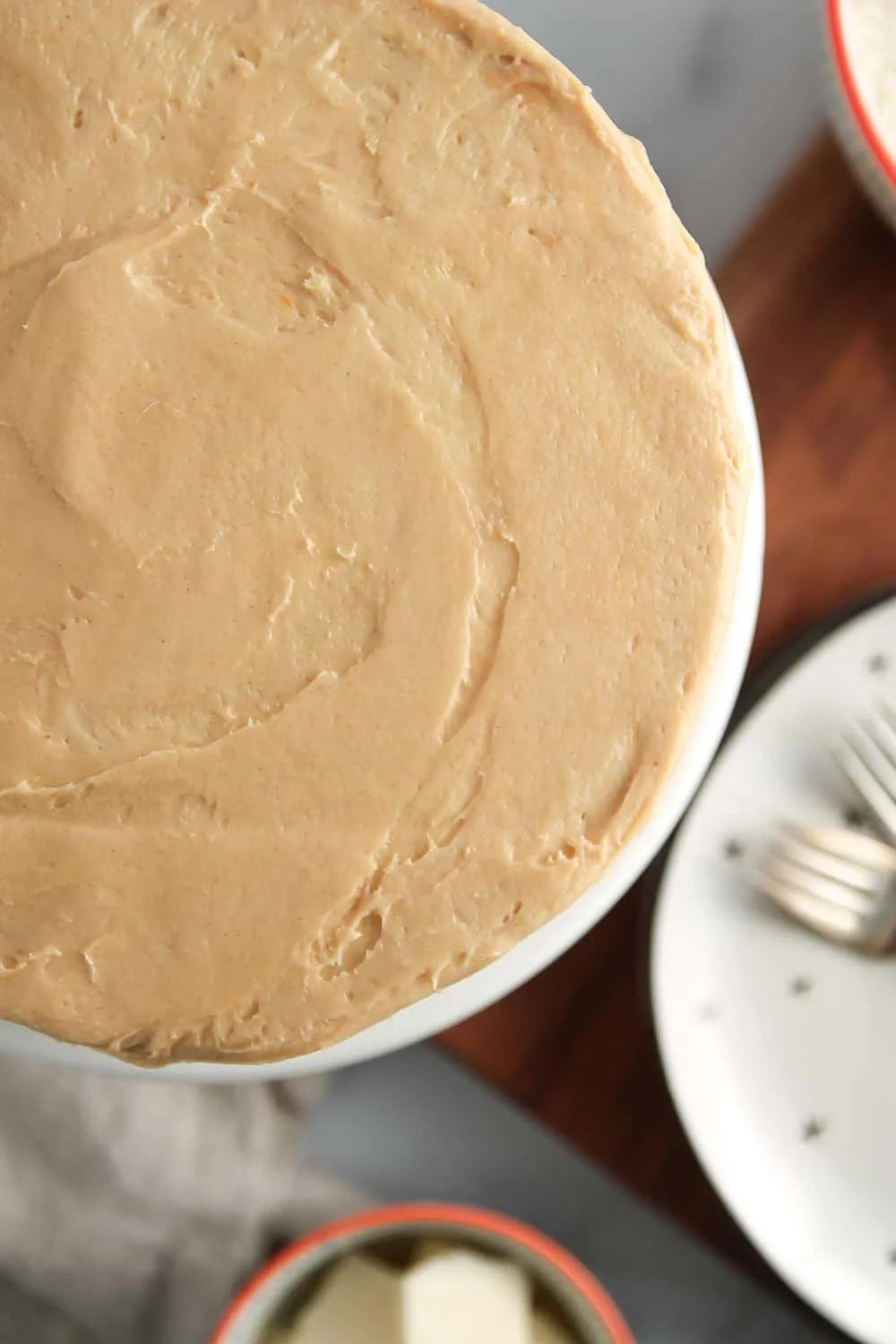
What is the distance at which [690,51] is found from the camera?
93 cm

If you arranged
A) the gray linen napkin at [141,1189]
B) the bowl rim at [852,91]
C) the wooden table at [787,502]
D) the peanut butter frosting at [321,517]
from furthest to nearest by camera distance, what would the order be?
1. the gray linen napkin at [141,1189]
2. the wooden table at [787,502]
3. the bowl rim at [852,91]
4. the peanut butter frosting at [321,517]

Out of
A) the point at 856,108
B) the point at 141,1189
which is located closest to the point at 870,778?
the point at 856,108

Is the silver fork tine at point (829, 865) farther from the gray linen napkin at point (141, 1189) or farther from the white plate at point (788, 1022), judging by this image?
the gray linen napkin at point (141, 1189)

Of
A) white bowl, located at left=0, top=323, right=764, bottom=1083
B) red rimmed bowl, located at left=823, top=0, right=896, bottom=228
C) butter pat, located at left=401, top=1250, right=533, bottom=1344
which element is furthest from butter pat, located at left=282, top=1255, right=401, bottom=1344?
red rimmed bowl, located at left=823, top=0, right=896, bottom=228

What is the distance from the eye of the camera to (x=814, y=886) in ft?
2.51

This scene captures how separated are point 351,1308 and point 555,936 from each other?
1.22 feet

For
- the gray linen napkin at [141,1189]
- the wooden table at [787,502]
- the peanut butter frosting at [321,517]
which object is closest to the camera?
the peanut butter frosting at [321,517]

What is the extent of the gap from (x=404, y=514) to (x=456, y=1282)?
1.68 feet

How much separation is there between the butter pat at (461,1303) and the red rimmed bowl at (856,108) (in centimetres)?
67

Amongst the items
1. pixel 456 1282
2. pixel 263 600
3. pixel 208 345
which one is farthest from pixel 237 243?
pixel 456 1282

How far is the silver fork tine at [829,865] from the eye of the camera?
0.76m

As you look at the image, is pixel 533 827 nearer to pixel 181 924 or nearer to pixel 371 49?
pixel 181 924

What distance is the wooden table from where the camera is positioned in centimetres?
82

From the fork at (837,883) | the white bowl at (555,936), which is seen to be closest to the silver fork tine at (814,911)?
the fork at (837,883)
